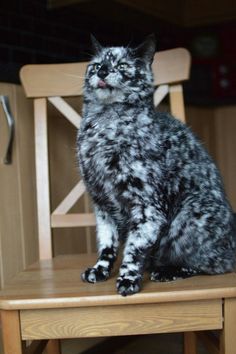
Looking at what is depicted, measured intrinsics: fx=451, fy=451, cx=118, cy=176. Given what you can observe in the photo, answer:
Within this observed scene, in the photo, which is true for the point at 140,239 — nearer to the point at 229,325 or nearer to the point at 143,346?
the point at 229,325

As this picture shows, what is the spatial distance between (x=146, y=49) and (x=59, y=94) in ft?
1.33

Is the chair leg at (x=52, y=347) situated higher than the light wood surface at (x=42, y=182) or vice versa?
the light wood surface at (x=42, y=182)

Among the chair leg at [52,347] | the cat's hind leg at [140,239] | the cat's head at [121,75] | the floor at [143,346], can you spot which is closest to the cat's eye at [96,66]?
the cat's head at [121,75]

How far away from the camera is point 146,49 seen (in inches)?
33.7

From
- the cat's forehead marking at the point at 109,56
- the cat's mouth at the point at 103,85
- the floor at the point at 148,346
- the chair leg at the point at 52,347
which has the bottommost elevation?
the floor at the point at 148,346

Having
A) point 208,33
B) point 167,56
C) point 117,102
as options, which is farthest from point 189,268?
point 208,33

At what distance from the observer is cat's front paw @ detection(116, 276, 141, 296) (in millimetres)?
760

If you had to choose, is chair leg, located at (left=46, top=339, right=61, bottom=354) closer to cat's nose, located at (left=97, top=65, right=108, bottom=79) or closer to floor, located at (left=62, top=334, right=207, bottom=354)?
floor, located at (left=62, top=334, right=207, bottom=354)

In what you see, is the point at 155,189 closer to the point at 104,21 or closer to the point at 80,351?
the point at 80,351

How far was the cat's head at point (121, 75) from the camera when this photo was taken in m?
0.82

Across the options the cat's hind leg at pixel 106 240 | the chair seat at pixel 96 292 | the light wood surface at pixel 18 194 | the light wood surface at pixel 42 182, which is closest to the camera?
the chair seat at pixel 96 292

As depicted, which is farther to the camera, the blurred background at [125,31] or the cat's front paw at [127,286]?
the blurred background at [125,31]

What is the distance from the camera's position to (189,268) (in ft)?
2.88

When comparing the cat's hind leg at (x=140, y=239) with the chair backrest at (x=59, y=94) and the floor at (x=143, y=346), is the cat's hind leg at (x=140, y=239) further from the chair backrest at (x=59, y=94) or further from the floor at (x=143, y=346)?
the floor at (x=143, y=346)
